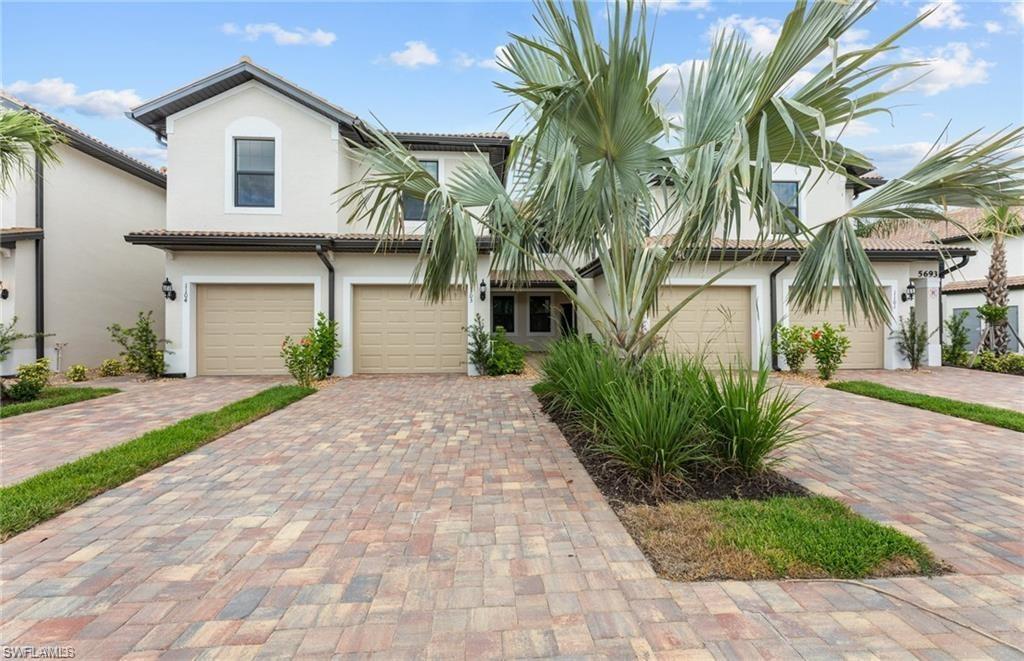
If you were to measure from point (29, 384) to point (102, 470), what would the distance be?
570 cm

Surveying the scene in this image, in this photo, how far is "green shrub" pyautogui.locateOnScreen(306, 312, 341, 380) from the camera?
9.73 metres

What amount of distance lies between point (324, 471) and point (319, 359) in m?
6.14

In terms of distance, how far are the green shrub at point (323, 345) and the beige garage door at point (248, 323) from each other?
2.68 feet

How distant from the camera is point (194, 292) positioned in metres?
10.6

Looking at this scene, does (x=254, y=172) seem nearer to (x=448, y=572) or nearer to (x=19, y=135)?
(x=19, y=135)

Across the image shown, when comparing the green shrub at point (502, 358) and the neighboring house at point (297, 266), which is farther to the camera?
the green shrub at point (502, 358)

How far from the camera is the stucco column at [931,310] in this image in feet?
38.9

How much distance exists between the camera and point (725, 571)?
2490mm

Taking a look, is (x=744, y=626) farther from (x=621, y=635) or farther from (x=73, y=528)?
(x=73, y=528)

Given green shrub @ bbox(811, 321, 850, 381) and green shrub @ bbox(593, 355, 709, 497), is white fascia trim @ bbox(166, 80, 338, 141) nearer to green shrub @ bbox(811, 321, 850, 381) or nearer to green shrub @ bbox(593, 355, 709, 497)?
green shrub @ bbox(593, 355, 709, 497)

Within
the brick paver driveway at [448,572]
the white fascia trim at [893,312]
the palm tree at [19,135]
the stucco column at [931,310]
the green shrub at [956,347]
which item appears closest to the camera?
the brick paver driveway at [448,572]

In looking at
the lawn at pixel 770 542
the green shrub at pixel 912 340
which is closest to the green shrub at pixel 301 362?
the lawn at pixel 770 542

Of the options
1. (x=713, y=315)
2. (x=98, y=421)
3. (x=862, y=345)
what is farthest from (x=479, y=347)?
(x=862, y=345)

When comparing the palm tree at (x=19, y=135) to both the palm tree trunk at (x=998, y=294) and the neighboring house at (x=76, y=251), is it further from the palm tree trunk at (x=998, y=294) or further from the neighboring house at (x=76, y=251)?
the palm tree trunk at (x=998, y=294)
